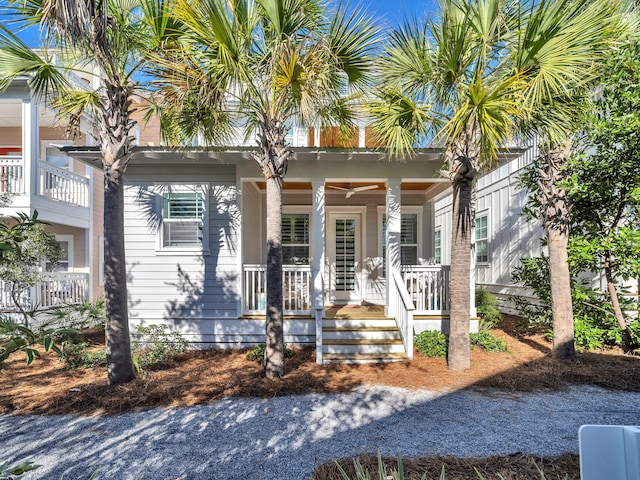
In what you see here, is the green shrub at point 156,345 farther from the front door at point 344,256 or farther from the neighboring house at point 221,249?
the front door at point 344,256

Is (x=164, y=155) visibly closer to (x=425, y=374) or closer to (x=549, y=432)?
(x=425, y=374)

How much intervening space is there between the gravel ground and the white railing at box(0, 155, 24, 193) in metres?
6.51

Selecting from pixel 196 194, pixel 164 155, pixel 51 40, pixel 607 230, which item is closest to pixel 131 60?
pixel 51 40

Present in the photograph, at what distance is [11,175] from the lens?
27.9 feet

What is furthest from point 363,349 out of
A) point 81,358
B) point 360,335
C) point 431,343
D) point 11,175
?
point 11,175

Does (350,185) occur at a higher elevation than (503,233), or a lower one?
higher

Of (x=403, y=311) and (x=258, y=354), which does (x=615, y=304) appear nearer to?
(x=403, y=311)

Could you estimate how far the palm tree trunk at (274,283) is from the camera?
533 centimetres

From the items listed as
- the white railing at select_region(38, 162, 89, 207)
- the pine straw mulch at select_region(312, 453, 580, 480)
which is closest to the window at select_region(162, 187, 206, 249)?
the white railing at select_region(38, 162, 89, 207)

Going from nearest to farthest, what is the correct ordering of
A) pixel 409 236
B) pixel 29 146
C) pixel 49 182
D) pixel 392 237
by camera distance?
pixel 392 237 → pixel 29 146 → pixel 49 182 → pixel 409 236

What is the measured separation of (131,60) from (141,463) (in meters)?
5.25

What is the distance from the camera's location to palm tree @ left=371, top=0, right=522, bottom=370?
15.7ft

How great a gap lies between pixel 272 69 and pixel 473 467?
4.92 metres

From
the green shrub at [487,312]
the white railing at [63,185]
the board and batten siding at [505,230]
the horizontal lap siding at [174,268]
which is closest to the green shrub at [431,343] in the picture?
the green shrub at [487,312]
